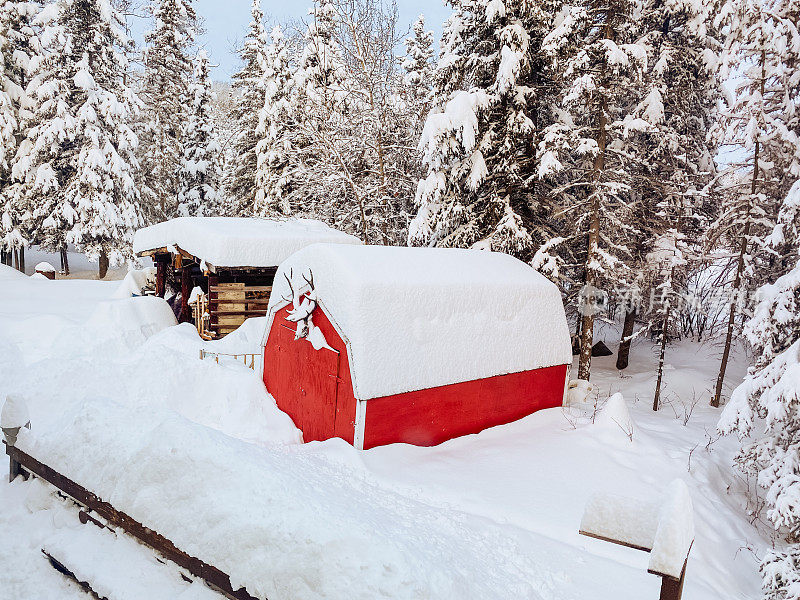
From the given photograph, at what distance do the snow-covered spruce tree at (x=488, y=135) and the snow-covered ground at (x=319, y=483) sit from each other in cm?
594

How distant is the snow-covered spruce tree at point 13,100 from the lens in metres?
24.0

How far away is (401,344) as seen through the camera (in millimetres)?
8859

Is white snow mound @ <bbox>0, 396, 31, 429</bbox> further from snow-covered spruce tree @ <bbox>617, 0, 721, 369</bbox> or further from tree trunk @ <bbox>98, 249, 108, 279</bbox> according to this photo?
tree trunk @ <bbox>98, 249, 108, 279</bbox>

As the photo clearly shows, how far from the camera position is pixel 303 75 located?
22906 millimetres

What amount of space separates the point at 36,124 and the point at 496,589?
106 feet

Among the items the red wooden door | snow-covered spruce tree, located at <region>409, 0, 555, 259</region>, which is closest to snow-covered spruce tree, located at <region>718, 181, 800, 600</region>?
snow-covered spruce tree, located at <region>409, 0, 555, 259</region>

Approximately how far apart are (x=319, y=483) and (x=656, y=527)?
3615mm

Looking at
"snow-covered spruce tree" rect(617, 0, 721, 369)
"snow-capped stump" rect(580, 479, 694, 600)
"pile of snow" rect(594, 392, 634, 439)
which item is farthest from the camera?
"snow-covered spruce tree" rect(617, 0, 721, 369)

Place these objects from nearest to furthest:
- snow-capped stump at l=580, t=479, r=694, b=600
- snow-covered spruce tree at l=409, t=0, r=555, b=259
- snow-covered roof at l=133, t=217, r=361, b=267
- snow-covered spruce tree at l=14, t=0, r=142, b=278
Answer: snow-capped stump at l=580, t=479, r=694, b=600 → snow-covered roof at l=133, t=217, r=361, b=267 → snow-covered spruce tree at l=409, t=0, r=555, b=259 → snow-covered spruce tree at l=14, t=0, r=142, b=278

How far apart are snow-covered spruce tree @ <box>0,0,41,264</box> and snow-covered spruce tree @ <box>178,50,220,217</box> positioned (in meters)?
8.50

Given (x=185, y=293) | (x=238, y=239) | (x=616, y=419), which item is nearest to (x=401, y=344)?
(x=616, y=419)

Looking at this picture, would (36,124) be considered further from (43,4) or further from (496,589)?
(496,589)

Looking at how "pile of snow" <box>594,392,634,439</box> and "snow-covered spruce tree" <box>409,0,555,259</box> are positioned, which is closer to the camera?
"pile of snow" <box>594,392,634,439</box>

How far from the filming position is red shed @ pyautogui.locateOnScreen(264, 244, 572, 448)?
8.56 meters
